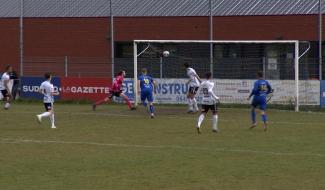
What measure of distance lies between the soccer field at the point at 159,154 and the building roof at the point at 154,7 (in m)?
13.5

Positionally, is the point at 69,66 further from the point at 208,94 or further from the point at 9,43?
the point at 208,94

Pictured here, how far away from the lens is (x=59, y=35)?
4962 centimetres

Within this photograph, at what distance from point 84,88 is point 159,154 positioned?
24029mm

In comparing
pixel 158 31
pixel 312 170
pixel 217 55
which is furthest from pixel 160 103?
pixel 312 170

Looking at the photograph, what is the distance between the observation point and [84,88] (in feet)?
139

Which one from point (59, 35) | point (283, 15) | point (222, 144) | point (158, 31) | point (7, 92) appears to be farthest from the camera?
point (59, 35)

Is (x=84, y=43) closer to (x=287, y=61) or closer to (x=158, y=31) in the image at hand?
(x=158, y=31)

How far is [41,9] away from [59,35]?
2049 millimetres

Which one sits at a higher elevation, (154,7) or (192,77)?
(154,7)

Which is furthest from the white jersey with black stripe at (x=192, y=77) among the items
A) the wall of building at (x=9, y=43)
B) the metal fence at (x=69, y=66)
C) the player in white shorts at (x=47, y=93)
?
the wall of building at (x=9, y=43)

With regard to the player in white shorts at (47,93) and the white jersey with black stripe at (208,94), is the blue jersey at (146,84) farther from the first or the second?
the white jersey with black stripe at (208,94)

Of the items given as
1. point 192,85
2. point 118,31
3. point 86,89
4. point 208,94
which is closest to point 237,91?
point 192,85

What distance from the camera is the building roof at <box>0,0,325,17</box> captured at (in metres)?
42.8

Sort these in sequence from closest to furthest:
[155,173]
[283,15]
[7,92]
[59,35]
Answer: [155,173] → [7,92] → [283,15] → [59,35]
